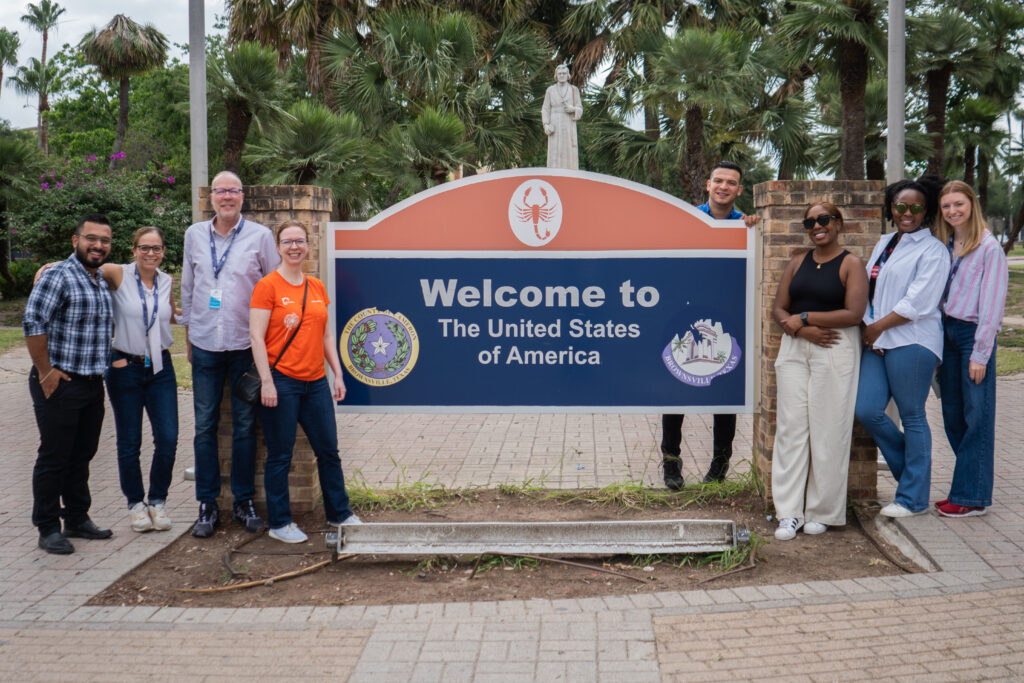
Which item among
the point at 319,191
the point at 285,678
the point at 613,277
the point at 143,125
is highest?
the point at 143,125

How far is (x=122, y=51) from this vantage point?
31594 mm

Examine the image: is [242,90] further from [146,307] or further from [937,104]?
[937,104]

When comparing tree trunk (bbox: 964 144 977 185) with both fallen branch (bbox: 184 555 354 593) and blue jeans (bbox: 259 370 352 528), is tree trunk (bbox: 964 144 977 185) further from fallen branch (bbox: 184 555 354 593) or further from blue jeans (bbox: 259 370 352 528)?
fallen branch (bbox: 184 555 354 593)

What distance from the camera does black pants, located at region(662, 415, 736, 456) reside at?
5895mm

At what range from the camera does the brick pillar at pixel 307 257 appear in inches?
207

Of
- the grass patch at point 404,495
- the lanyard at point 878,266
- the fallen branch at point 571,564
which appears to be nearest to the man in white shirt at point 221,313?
the grass patch at point 404,495

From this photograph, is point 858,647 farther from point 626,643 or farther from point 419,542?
point 419,542

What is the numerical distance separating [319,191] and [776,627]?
343 centimetres

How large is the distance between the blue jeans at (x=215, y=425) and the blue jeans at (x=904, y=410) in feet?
11.0

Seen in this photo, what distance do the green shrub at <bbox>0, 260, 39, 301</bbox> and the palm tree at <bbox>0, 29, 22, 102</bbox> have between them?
2278cm

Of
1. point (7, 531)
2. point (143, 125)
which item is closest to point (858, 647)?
point (7, 531)

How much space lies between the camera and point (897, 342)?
4.85 metres

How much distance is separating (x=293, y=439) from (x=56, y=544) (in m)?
1.34

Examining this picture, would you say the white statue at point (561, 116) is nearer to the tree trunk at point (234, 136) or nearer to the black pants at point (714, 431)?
the tree trunk at point (234, 136)
